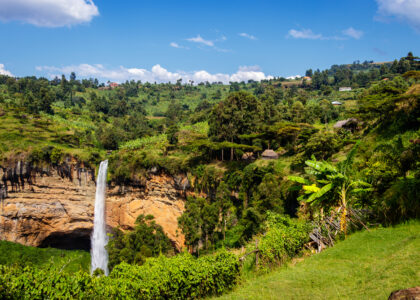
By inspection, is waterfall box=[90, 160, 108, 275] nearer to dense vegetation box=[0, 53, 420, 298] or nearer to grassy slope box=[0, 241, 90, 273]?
dense vegetation box=[0, 53, 420, 298]

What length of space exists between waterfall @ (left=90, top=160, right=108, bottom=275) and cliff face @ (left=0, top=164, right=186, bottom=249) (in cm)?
63

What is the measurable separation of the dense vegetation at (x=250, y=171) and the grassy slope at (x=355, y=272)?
97cm

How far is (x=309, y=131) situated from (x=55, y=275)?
20040mm

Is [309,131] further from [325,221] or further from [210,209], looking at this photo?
[325,221]

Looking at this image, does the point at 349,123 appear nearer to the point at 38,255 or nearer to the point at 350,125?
the point at 350,125

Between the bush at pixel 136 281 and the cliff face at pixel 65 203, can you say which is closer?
the bush at pixel 136 281

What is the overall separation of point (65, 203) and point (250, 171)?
70.2ft

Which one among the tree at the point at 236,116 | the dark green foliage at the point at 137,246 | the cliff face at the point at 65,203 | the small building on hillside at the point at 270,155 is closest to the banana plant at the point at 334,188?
the dark green foliage at the point at 137,246

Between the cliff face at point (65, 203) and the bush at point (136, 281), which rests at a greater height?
the bush at point (136, 281)

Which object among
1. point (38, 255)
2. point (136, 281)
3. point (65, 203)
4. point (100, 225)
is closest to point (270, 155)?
point (136, 281)

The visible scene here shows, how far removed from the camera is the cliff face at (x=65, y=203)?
28.3 meters

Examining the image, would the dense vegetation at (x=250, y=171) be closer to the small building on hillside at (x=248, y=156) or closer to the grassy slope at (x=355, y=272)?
the small building on hillside at (x=248, y=156)

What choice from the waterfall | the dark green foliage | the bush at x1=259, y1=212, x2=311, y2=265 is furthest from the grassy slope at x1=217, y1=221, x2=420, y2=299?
the waterfall

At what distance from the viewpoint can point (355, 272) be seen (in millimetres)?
6301
